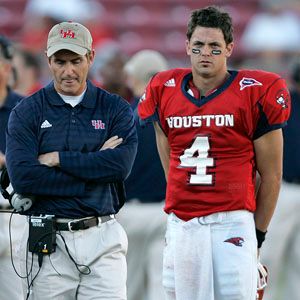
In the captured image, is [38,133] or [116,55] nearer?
[38,133]

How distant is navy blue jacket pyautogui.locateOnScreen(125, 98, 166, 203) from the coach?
2.22m

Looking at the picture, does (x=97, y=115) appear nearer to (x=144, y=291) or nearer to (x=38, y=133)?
(x=38, y=133)

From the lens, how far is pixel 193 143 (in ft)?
18.4

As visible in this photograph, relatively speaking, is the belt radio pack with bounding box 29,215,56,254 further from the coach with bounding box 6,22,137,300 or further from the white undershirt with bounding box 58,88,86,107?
the white undershirt with bounding box 58,88,86,107

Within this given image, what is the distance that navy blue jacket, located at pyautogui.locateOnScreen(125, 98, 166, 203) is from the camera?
8.01 m

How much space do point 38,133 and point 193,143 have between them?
82cm

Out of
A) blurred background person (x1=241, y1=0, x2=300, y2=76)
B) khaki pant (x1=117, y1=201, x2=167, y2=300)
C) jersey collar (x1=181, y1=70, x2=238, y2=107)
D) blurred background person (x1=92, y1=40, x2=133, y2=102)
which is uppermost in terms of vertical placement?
blurred background person (x1=241, y1=0, x2=300, y2=76)

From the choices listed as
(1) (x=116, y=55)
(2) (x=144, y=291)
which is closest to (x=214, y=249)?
(2) (x=144, y=291)

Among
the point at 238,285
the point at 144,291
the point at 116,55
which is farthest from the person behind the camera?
the point at 116,55

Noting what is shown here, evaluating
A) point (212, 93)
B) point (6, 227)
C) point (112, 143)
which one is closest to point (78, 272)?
point (112, 143)

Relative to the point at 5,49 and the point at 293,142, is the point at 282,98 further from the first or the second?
the point at 293,142

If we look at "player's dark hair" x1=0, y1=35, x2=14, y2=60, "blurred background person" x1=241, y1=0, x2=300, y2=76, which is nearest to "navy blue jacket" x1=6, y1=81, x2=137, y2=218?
"player's dark hair" x1=0, y1=35, x2=14, y2=60

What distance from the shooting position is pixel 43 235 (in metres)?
5.51

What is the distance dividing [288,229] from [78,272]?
4.11 meters
